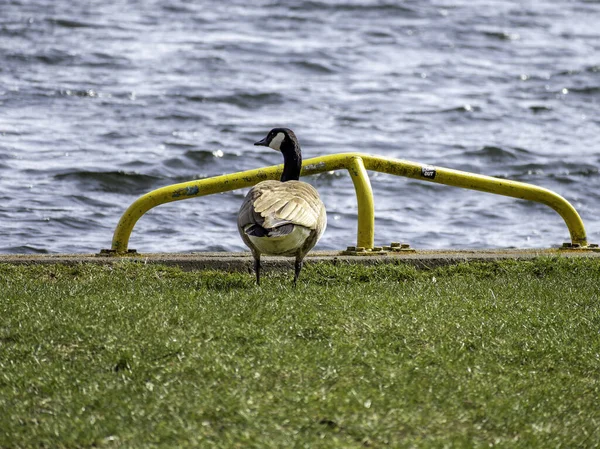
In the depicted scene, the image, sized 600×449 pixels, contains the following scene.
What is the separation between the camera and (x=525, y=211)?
1858 cm

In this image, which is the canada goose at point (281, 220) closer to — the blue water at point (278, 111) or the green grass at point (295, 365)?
the green grass at point (295, 365)

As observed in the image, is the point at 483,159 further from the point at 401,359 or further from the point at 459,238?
the point at 401,359

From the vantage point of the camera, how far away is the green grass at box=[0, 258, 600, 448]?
4656mm

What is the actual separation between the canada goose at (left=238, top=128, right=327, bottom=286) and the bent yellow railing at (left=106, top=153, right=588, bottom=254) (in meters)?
0.92

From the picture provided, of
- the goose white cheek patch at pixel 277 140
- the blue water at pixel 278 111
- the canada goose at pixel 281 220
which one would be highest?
the goose white cheek patch at pixel 277 140

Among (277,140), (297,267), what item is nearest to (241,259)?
Result: (297,267)

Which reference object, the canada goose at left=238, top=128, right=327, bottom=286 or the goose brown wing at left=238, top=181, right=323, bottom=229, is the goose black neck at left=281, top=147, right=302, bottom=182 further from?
the goose brown wing at left=238, top=181, right=323, bottom=229

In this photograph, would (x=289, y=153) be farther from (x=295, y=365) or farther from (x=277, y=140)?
(x=295, y=365)

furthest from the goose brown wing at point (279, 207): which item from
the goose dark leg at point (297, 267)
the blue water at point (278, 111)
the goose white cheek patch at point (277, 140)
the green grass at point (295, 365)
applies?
the blue water at point (278, 111)

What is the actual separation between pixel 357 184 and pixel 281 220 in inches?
71.3

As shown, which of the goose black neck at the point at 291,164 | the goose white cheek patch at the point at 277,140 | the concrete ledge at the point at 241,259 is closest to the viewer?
the concrete ledge at the point at 241,259

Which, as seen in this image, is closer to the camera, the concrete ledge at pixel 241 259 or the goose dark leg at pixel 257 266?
the goose dark leg at pixel 257 266

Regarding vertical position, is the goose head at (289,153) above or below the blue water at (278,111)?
above

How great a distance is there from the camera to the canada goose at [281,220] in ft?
23.2
